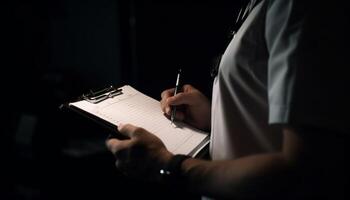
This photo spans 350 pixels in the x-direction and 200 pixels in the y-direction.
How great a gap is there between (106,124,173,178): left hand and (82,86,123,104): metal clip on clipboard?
20 centimetres

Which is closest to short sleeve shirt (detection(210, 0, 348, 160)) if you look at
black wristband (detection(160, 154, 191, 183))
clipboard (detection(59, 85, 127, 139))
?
black wristband (detection(160, 154, 191, 183))

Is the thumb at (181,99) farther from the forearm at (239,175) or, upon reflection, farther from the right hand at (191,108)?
the forearm at (239,175)

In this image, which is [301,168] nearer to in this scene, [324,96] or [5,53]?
[324,96]

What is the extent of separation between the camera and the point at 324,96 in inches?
19.4

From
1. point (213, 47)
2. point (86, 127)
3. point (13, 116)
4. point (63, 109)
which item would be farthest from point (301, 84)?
point (13, 116)

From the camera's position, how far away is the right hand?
36.1 inches

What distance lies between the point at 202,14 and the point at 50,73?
1155 mm

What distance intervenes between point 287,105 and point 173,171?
0.25 meters

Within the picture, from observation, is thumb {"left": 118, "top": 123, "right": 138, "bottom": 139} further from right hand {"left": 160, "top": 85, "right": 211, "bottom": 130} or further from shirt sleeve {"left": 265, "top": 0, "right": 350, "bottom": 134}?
shirt sleeve {"left": 265, "top": 0, "right": 350, "bottom": 134}

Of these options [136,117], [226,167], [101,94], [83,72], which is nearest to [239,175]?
[226,167]

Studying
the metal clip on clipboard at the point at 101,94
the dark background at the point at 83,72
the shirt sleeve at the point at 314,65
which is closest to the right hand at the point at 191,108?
the metal clip on clipboard at the point at 101,94

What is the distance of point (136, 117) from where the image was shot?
0.84m

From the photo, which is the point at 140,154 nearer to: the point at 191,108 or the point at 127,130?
the point at 127,130

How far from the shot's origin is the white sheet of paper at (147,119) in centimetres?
77
